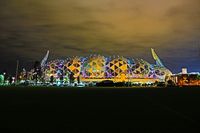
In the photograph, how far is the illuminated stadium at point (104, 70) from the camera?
18250 cm

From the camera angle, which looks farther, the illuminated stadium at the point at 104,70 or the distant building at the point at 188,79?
the illuminated stadium at the point at 104,70

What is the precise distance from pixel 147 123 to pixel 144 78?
181 meters

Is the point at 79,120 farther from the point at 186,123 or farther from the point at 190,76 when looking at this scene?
the point at 190,76

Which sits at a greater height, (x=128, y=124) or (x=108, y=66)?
(x=108, y=66)

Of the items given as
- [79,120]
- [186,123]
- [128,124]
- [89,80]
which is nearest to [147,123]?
[128,124]

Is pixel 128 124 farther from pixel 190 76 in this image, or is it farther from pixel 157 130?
pixel 190 76

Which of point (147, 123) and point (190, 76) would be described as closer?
point (147, 123)

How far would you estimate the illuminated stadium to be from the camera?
599ft

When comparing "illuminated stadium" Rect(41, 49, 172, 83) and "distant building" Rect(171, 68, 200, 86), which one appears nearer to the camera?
"distant building" Rect(171, 68, 200, 86)

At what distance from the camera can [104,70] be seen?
607 ft

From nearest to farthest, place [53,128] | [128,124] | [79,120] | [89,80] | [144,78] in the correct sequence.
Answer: [53,128] < [128,124] < [79,120] < [89,80] < [144,78]

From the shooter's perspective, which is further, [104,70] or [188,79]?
[104,70]

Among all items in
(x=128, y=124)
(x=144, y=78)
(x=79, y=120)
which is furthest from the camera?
(x=144, y=78)

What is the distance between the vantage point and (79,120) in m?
11.5
